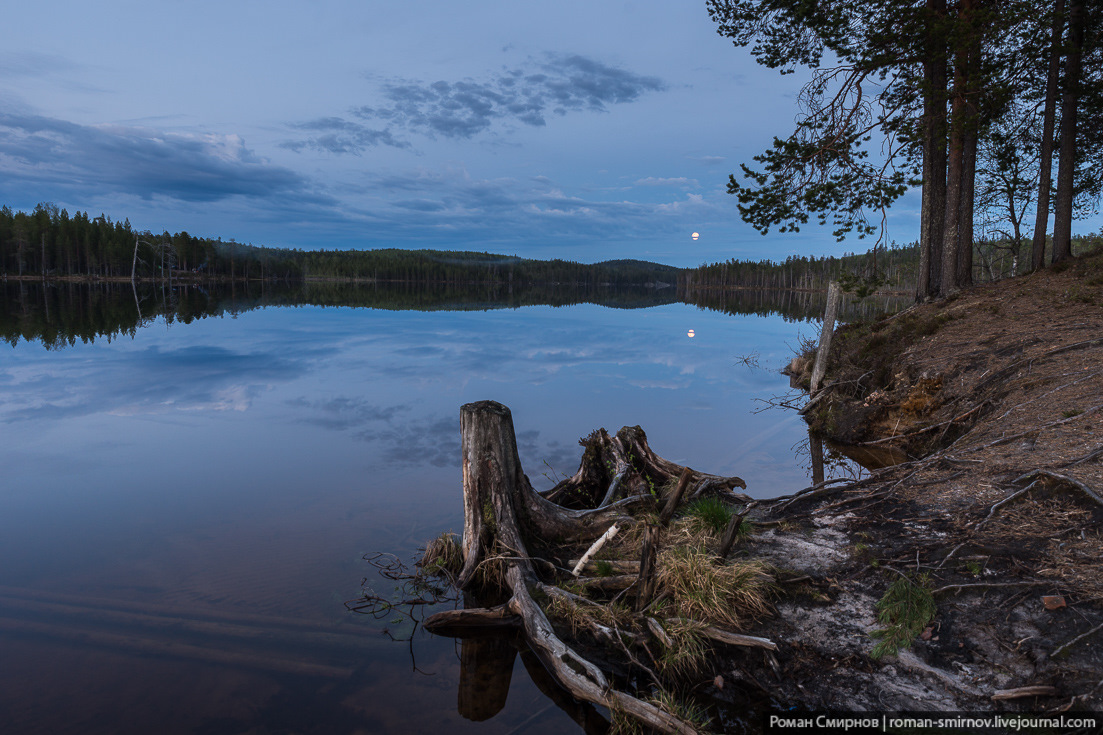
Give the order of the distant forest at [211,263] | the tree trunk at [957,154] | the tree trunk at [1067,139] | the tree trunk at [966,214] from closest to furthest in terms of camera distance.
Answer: the tree trunk at [957,154]
the tree trunk at [1067,139]
the tree trunk at [966,214]
the distant forest at [211,263]

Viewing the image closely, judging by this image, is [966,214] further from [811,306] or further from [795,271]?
[795,271]

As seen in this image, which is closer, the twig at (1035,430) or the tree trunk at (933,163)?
the twig at (1035,430)

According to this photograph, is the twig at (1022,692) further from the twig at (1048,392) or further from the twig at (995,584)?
the twig at (1048,392)

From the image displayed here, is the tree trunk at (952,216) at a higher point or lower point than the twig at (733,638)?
higher

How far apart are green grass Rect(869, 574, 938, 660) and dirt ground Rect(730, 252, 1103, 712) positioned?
5cm

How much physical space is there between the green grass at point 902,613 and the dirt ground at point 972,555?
46mm

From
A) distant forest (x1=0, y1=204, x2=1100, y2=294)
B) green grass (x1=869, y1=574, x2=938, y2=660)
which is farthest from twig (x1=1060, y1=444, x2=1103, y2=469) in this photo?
distant forest (x1=0, y1=204, x2=1100, y2=294)

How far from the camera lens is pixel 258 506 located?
9117 millimetres

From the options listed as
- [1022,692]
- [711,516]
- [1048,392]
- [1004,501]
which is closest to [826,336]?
[1048,392]

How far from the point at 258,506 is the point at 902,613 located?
8.34 m

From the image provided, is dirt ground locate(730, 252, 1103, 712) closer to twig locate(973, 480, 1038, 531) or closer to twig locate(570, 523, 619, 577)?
twig locate(973, 480, 1038, 531)

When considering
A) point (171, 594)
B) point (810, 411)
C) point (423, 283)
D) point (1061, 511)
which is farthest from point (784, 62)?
point (423, 283)

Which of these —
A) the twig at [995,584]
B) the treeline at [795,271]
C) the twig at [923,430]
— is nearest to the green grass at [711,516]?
the twig at [995,584]

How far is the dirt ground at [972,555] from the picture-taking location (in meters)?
4.25
